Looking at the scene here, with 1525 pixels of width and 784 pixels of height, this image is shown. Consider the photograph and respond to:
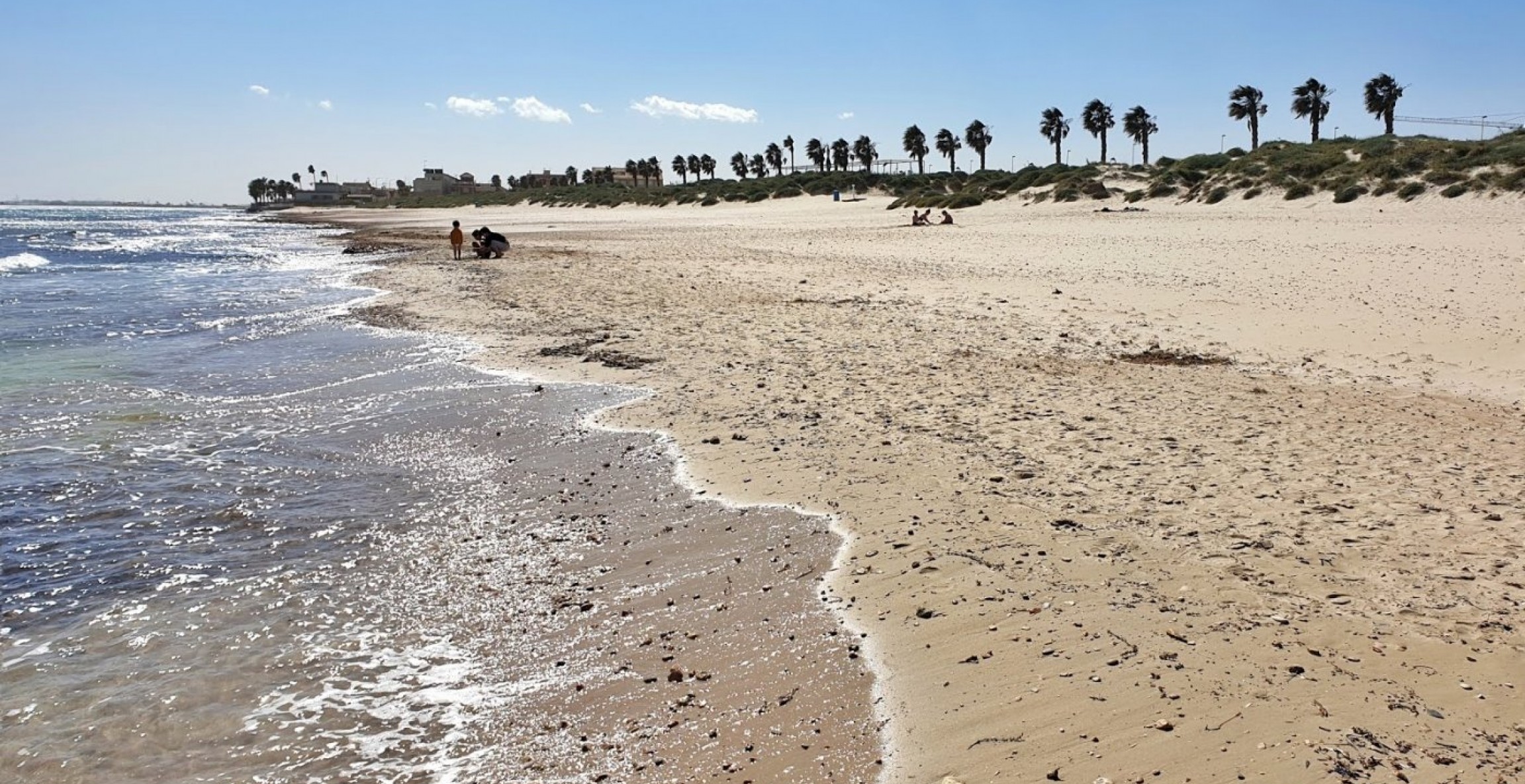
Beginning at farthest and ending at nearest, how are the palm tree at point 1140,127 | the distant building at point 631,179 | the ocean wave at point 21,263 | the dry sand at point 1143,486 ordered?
the distant building at point 631,179
the palm tree at point 1140,127
the ocean wave at point 21,263
the dry sand at point 1143,486

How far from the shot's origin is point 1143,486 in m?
5.93

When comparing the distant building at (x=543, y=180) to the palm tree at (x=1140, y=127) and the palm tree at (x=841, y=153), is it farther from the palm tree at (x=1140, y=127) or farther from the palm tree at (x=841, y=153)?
the palm tree at (x=1140, y=127)

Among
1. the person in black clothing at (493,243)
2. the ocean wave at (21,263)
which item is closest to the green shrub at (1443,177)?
the person in black clothing at (493,243)

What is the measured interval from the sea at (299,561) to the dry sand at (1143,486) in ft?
3.30

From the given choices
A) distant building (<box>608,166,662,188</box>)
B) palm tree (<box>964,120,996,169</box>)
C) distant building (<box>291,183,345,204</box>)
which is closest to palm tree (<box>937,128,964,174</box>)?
palm tree (<box>964,120,996,169</box>)

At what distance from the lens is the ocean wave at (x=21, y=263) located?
1330 inches

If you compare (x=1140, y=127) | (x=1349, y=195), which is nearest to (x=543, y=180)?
(x=1140, y=127)

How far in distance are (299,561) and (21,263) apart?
133 feet

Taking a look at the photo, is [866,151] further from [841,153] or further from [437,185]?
[437,185]

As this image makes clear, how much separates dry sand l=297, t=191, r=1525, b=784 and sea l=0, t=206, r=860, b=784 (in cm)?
101

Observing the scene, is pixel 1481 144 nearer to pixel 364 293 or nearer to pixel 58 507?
pixel 364 293

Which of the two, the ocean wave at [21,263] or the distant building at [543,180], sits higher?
the distant building at [543,180]

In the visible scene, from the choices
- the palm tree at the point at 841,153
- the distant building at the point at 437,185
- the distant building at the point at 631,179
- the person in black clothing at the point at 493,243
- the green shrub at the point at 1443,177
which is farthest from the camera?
the distant building at the point at 437,185

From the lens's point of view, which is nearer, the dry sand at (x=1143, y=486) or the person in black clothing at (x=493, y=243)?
the dry sand at (x=1143, y=486)
